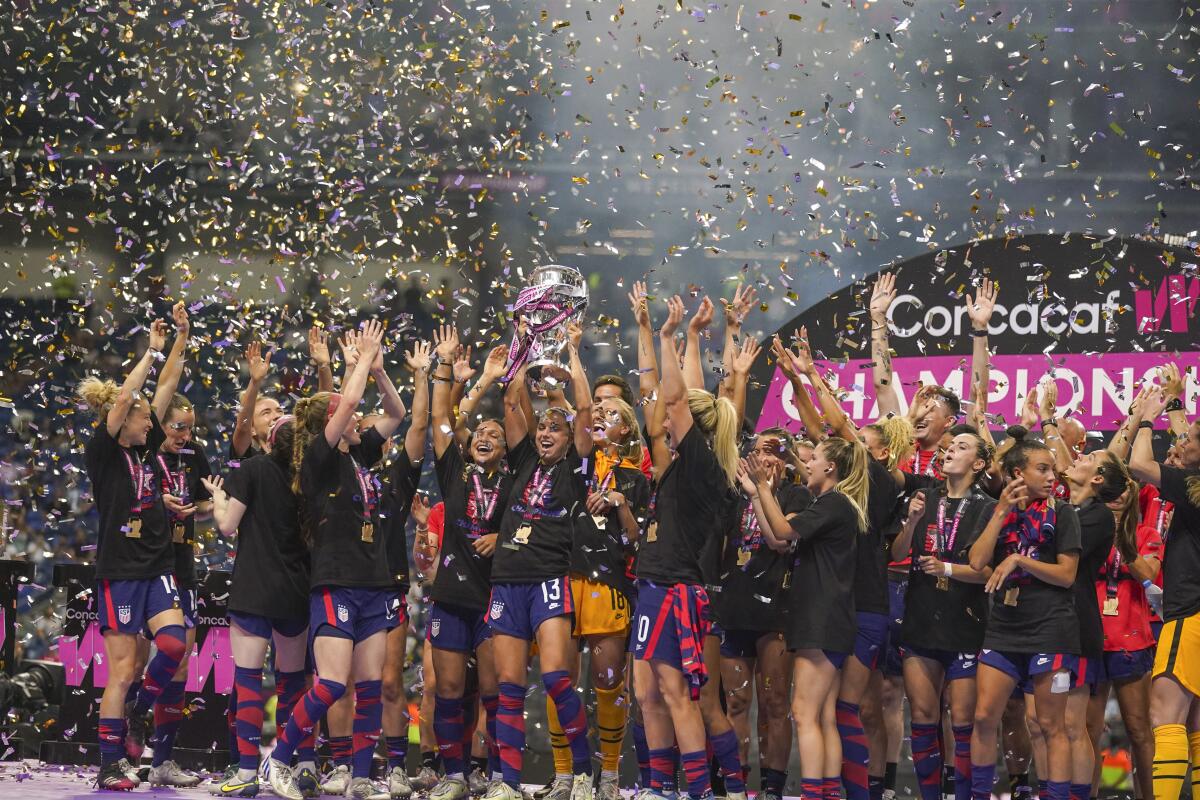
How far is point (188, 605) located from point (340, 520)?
3.93 ft

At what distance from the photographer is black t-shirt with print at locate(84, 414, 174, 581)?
663cm

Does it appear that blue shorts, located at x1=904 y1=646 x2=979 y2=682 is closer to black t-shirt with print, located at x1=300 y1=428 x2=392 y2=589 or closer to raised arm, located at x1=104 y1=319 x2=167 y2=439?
black t-shirt with print, located at x1=300 y1=428 x2=392 y2=589

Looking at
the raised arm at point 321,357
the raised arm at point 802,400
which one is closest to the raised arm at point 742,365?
the raised arm at point 802,400

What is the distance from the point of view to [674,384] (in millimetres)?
5961

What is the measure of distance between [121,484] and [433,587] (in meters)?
1.62

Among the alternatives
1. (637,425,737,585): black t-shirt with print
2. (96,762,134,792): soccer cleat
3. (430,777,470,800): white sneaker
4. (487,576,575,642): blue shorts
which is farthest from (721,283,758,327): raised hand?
(96,762,134,792): soccer cleat

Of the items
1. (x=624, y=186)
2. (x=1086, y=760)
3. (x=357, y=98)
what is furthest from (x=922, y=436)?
(x=357, y=98)

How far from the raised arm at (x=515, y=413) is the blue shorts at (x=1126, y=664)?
3.08 m

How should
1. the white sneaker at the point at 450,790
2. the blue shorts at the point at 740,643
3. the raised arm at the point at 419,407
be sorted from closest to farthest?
1. the white sneaker at the point at 450,790
2. the blue shorts at the point at 740,643
3. the raised arm at the point at 419,407

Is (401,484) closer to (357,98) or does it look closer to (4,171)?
(357,98)

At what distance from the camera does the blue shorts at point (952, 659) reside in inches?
243

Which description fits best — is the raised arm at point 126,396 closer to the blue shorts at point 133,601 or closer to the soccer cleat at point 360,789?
the blue shorts at point 133,601

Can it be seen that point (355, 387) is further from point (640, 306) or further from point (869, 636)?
point (869, 636)

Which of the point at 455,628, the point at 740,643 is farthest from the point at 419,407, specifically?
the point at 740,643
